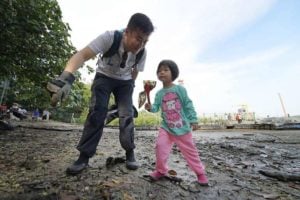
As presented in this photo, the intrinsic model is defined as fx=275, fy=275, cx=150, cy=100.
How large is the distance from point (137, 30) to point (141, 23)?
8 centimetres

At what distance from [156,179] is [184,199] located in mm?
459

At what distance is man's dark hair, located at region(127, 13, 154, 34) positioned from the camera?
2.78m

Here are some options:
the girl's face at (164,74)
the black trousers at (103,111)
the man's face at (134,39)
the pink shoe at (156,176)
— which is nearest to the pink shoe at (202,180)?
the pink shoe at (156,176)

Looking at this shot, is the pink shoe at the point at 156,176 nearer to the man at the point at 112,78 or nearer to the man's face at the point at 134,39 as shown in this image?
the man at the point at 112,78

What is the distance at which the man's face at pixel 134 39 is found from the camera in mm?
2836

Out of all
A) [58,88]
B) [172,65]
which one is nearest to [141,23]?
[172,65]

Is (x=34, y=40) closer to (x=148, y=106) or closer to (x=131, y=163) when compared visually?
(x=148, y=106)

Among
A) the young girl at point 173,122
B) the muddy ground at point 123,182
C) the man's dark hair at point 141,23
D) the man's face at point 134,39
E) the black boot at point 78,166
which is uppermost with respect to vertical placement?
the man's dark hair at point 141,23

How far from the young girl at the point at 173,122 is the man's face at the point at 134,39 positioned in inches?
15.1

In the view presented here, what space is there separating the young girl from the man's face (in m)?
0.38

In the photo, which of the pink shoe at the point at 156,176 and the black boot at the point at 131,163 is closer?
the pink shoe at the point at 156,176

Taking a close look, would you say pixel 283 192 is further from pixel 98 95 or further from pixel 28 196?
pixel 28 196

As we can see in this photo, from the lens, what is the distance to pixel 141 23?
2777 millimetres

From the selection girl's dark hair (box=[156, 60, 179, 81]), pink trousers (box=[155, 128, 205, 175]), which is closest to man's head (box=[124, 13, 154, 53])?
girl's dark hair (box=[156, 60, 179, 81])
